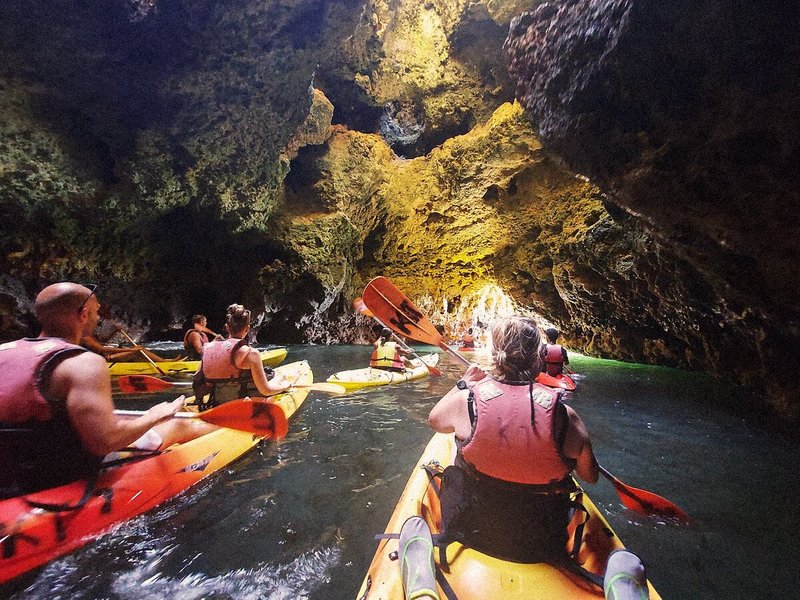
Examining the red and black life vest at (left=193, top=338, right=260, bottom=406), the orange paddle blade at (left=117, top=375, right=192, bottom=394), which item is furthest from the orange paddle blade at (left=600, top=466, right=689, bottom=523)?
the orange paddle blade at (left=117, top=375, right=192, bottom=394)

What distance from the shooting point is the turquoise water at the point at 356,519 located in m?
1.86

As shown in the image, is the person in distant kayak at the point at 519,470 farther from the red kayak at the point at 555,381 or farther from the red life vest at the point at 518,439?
the red kayak at the point at 555,381

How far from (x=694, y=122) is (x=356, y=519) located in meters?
4.25

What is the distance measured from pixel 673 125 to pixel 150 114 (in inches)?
348

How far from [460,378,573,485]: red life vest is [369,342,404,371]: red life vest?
561 cm

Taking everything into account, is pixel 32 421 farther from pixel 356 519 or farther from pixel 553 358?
pixel 553 358

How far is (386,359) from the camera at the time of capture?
702 centimetres

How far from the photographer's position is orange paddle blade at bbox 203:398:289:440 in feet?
10.3

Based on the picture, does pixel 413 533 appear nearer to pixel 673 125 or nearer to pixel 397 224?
pixel 673 125

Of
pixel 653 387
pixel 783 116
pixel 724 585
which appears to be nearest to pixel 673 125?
pixel 783 116

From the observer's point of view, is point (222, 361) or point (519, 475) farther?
point (222, 361)

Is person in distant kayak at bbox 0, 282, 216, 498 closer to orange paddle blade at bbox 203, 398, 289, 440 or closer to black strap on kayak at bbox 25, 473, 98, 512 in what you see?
black strap on kayak at bbox 25, 473, 98, 512

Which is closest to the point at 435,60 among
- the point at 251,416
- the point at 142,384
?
the point at 142,384

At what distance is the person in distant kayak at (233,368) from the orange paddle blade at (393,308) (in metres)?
1.44
